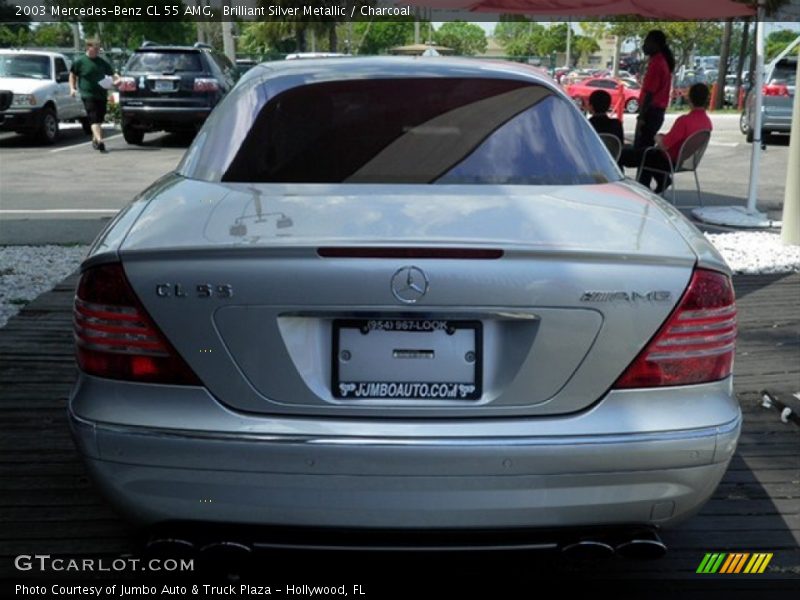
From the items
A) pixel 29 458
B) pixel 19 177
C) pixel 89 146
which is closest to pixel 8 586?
pixel 29 458

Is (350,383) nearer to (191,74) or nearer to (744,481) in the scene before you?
(744,481)

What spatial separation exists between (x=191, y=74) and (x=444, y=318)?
693 inches

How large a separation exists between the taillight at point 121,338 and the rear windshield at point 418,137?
82 cm

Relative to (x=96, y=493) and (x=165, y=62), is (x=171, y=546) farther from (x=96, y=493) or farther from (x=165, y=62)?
(x=165, y=62)

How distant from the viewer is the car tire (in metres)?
19.2

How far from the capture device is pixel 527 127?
3789mm

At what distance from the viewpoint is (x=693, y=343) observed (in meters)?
2.83

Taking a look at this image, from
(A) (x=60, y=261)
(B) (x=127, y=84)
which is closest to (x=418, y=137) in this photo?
(A) (x=60, y=261)

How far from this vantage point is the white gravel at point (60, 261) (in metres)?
7.33

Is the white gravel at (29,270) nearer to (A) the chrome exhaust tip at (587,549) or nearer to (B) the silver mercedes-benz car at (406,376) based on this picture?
(B) the silver mercedes-benz car at (406,376)

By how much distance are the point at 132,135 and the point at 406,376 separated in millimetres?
17824

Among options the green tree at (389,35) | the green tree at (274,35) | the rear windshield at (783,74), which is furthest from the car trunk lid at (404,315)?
the green tree at (389,35)
